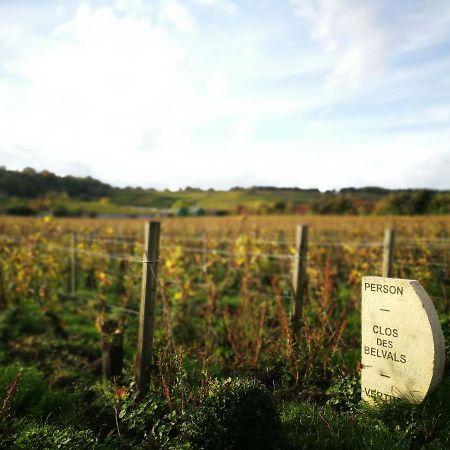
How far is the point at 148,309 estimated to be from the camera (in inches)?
176

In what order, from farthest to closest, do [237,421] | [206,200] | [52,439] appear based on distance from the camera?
[206,200], [52,439], [237,421]

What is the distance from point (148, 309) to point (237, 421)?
5.43ft

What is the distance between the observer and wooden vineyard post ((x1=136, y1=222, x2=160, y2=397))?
4.40 metres

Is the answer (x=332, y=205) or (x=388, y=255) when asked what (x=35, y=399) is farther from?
(x=332, y=205)

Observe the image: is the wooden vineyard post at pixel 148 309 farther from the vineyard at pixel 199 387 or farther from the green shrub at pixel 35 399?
the green shrub at pixel 35 399

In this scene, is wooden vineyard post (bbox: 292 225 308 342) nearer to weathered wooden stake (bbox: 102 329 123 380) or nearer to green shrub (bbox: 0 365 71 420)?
weathered wooden stake (bbox: 102 329 123 380)

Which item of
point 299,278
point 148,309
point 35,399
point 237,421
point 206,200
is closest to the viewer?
point 237,421

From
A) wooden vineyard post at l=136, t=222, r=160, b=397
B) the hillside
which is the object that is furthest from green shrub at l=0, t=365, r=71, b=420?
the hillside

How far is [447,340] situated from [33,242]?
26.0 ft

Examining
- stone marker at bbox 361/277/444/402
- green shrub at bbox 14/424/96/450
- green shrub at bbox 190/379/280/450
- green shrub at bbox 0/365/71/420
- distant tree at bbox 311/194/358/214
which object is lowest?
green shrub at bbox 0/365/71/420

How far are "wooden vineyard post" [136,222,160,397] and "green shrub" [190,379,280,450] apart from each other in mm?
1241

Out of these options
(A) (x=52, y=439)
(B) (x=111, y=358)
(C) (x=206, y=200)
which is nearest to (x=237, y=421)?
(A) (x=52, y=439)

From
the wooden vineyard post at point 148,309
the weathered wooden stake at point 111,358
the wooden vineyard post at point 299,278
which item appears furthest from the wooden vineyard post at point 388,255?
the weathered wooden stake at point 111,358

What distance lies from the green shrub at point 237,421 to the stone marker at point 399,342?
3.98ft
